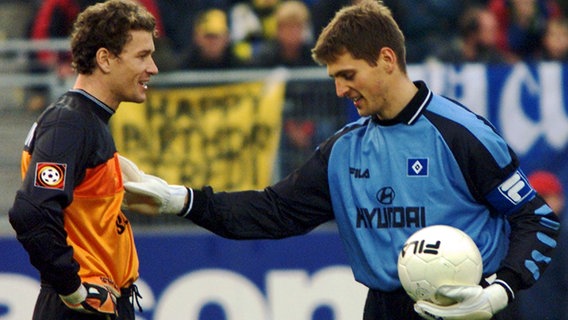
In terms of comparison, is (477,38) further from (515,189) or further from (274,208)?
(515,189)

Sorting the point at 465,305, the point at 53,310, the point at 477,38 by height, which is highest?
the point at 477,38

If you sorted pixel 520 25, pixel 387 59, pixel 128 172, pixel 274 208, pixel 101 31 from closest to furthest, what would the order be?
pixel 101 31
pixel 387 59
pixel 128 172
pixel 274 208
pixel 520 25

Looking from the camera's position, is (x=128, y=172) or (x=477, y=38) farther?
(x=477, y=38)

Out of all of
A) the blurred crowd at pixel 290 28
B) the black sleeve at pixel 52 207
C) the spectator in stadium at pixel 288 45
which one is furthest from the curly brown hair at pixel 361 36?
the spectator in stadium at pixel 288 45

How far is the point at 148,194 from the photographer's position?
20.9 ft

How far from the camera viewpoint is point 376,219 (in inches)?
246

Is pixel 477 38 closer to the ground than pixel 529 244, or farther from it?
farther from it

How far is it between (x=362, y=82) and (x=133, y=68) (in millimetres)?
1133

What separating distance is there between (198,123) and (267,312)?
1.59 meters

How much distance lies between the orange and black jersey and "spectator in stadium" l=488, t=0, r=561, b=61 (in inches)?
271

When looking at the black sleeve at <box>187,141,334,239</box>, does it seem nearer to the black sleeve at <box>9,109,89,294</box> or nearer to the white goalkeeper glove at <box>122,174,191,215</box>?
the white goalkeeper glove at <box>122,174,191,215</box>

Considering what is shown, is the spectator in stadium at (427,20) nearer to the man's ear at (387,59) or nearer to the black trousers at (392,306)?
the man's ear at (387,59)

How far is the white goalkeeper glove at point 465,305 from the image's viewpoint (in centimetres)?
575

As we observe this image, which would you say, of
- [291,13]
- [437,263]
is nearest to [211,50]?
[291,13]
